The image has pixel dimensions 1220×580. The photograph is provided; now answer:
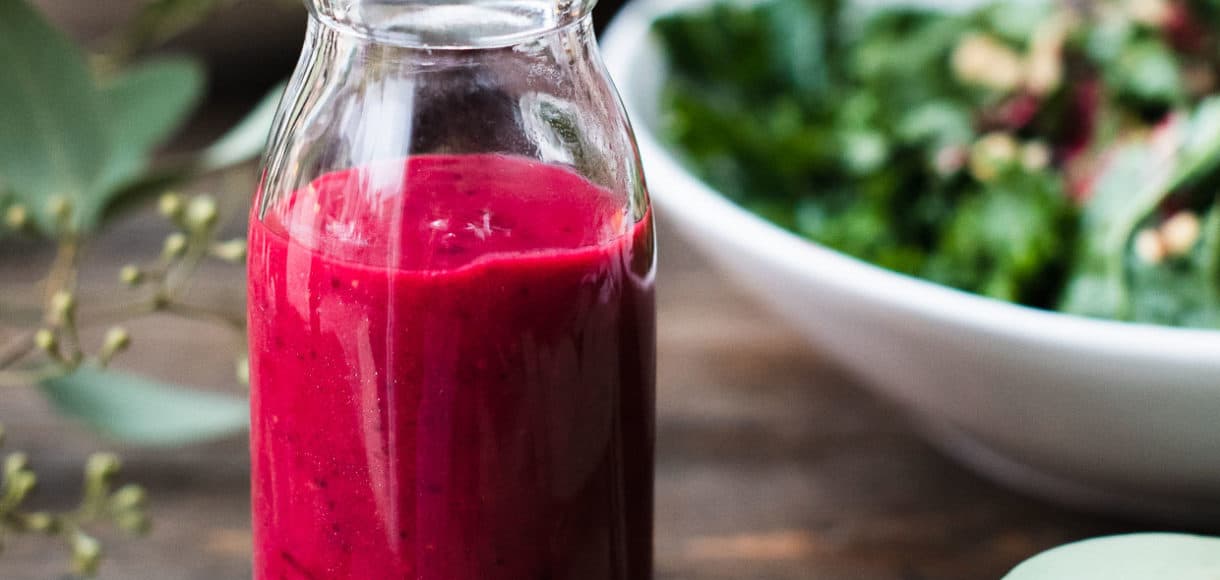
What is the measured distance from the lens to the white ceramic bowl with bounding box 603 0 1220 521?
68 cm

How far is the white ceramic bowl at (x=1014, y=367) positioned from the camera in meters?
0.68

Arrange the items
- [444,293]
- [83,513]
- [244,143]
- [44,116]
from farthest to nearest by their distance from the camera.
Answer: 1. [244,143]
2. [44,116]
3. [83,513]
4. [444,293]

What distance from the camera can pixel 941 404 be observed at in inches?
31.0

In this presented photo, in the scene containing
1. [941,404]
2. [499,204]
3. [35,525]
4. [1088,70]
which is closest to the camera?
[499,204]

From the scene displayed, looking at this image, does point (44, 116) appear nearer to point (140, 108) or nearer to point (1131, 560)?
point (140, 108)

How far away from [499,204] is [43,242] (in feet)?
2.74

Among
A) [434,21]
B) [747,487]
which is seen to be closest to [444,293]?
[434,21]

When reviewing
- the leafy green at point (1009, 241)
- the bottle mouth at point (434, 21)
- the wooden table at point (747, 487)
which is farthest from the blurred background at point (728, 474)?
the bottle mouth at point (434, 21)

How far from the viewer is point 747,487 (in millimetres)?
876

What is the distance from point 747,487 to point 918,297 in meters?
0.23

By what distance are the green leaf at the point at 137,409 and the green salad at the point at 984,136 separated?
0.41m

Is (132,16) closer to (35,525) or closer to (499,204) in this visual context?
(35,525)

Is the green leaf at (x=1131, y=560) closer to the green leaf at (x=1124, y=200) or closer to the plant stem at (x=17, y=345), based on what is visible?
the green leaf at (x=1124, y=200)

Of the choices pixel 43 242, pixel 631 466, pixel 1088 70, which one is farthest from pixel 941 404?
pixel 43 242
